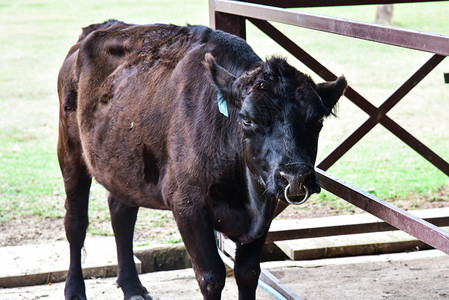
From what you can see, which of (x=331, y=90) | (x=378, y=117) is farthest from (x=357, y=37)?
(x=378, y=117)

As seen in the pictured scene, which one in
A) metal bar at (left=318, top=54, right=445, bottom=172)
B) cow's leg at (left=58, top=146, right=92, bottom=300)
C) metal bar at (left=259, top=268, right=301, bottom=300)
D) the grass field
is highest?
metal bar at (left=318, top=54, right=445, bottom=172)

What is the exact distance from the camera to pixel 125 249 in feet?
19.5

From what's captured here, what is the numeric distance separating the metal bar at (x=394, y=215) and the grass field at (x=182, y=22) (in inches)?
128

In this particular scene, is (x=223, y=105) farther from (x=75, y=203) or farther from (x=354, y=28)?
(x=75, y=203)

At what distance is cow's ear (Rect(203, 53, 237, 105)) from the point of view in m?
4.24

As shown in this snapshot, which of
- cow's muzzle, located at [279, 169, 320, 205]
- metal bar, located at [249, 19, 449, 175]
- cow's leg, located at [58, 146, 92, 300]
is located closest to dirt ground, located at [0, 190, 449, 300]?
cow's leg, located at [58, 146, 92, 300]

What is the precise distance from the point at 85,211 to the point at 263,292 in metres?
1.48

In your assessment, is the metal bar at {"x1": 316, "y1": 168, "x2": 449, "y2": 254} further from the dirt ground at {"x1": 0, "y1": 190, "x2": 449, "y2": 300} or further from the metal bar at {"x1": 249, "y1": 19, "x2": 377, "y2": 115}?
the dirt ground at {"x1": 0, "y1": 190, "x2": 449, "y2": 300}

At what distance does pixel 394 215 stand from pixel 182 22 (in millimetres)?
17564

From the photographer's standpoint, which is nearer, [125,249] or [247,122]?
[247,122]

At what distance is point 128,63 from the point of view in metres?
5.30

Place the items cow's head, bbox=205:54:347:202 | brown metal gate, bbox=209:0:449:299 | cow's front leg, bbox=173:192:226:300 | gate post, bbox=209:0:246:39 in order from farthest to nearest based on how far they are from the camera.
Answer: gate post, bbox=209:0:246:39, cow's front leg, bbox=173:192:226:300, cow's head, bbox=205:54:347:202, brown metal gate, bbox=209:0:449:299

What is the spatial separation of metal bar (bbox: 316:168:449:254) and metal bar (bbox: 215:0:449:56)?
0.88m

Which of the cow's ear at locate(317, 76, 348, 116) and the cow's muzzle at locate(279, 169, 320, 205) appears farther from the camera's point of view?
the cow's ear at locate(317, 76, 348, 116)
